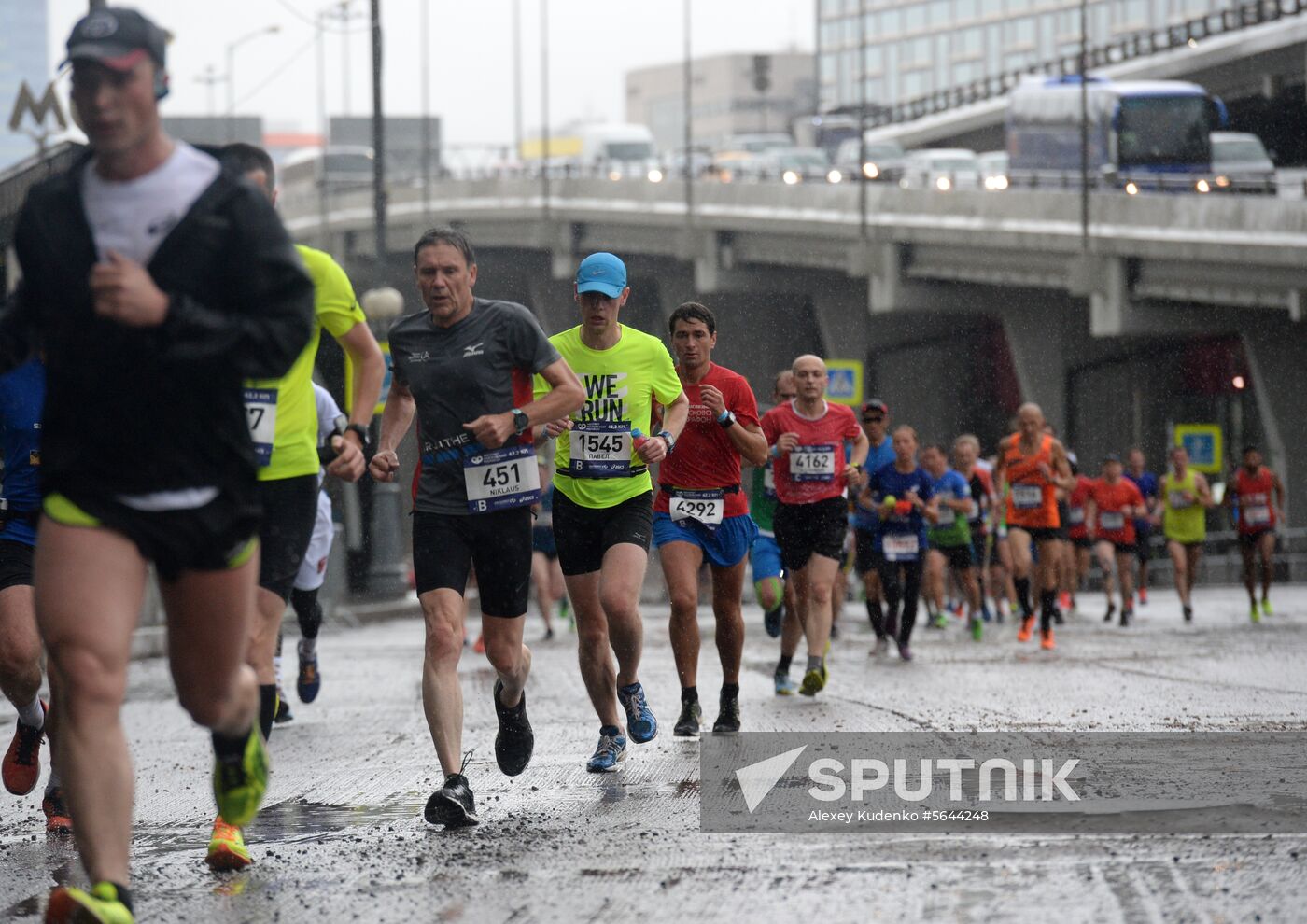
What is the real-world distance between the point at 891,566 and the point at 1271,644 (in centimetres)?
352

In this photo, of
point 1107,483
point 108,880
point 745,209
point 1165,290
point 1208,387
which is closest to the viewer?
point 108,880

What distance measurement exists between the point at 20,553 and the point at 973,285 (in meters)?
44.1

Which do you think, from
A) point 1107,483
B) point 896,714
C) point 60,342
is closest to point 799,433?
point 896,714

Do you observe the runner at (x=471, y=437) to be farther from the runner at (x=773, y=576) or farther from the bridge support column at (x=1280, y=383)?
the bridge support column at (x=1280, y=383)

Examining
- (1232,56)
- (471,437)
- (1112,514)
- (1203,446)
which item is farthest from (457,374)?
(1232,56)

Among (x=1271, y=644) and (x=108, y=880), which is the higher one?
(x=108, y=880)

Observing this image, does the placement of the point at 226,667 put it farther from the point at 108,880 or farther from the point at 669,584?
the point at 669,584

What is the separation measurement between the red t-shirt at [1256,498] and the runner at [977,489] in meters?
2.55

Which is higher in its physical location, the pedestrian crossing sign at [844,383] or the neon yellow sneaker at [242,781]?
the neon yellow sneaker at [242,781]

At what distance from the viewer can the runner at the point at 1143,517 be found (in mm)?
25305

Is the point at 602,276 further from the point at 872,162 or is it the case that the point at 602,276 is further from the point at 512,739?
the point at 872,162

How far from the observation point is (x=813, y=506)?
12.2 metres

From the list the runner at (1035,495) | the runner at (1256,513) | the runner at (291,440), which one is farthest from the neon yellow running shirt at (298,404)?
the runner at (1256,513)

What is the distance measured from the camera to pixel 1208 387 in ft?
154
